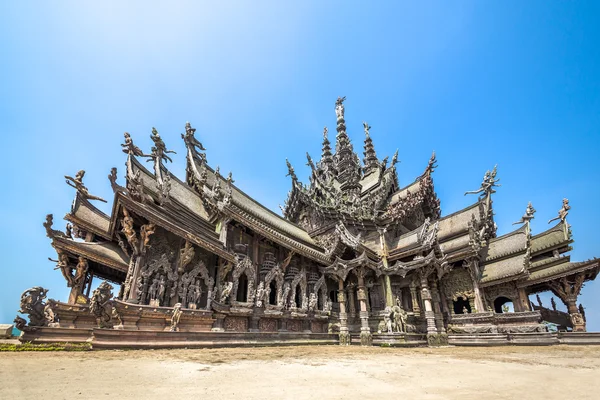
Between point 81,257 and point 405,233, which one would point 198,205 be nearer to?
point 81,257

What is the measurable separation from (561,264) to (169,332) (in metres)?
17.4

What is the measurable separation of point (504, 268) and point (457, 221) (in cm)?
386

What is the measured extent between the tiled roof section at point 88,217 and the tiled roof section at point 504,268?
17752 millimetres

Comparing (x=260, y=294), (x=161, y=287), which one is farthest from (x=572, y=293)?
(x=161, y=287)

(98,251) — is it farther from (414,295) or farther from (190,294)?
(414,295)

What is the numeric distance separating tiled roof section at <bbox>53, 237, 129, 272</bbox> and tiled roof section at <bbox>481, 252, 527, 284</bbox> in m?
16.4

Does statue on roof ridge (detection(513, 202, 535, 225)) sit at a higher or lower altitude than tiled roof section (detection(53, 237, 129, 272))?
higher

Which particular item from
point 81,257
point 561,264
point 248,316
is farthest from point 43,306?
point 561,264

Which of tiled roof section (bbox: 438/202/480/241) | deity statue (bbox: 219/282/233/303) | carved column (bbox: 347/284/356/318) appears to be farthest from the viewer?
tiled roof section (bbox: 438/202/480/241)

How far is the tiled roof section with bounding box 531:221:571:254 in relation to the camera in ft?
47.7

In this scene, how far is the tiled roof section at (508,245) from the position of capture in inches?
577

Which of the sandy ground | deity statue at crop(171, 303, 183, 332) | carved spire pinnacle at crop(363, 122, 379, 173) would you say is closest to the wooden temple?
deity statue at crop(171, 303, 183, 332)

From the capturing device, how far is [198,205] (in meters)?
12.4

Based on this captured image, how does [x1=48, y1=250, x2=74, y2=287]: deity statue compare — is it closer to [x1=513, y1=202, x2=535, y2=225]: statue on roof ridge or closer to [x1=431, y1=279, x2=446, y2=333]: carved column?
[x1=431, y1=279, x2=446, y2=333]: carved column
